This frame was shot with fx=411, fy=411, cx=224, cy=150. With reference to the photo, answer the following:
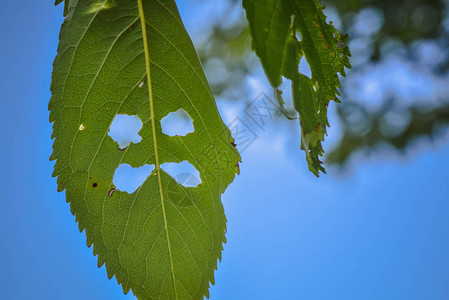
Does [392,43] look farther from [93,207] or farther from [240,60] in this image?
[93,207]

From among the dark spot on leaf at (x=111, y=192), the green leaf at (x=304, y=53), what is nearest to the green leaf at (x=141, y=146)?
the dark spot on leaf at (x=111, y=192)

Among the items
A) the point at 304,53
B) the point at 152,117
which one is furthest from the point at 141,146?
the point at 304,53

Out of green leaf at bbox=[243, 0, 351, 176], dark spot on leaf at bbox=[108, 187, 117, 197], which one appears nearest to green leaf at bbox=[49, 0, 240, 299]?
dark spot on leaf at bbox=[108, 187, 117, 197]

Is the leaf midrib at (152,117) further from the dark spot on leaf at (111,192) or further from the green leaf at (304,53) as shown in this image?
the green leaf at (304,53)

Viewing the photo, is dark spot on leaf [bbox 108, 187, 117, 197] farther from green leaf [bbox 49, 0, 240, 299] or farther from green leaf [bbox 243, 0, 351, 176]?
green leaf [bbox 243, 0, 351, 176]

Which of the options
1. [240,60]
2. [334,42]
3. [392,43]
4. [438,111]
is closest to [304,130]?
[334,42]
